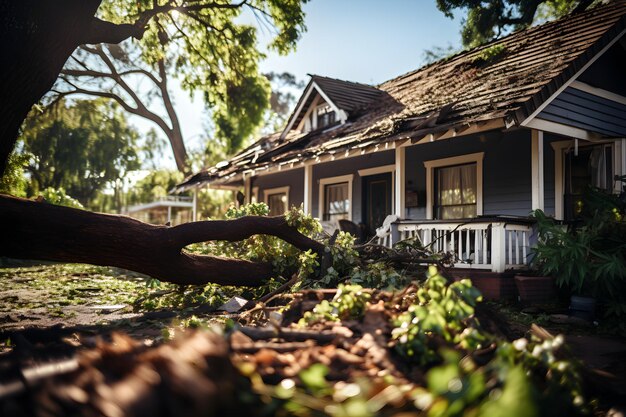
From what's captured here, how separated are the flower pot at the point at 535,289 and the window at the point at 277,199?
10.5 metres

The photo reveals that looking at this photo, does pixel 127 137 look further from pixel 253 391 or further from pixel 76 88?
pixel 253 391

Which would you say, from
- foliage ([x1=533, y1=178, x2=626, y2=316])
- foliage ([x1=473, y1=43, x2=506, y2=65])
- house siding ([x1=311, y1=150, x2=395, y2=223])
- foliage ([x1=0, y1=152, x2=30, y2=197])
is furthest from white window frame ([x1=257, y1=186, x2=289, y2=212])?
foliage ([x1=533, y1=178, x2=626, y2=316])

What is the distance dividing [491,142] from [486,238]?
358 centimetres

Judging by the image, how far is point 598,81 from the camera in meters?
9.84

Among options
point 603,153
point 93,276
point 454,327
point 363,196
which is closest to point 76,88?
point 93,276

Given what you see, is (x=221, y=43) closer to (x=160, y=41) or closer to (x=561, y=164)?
(x=160, y=41)

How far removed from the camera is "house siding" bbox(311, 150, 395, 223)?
42.8 feet

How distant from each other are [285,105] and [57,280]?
41.6m

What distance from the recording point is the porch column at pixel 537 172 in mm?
8180

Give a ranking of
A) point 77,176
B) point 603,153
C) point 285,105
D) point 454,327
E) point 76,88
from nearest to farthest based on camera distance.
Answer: point 454,327 < point 603,153 < point 76,88 < point 77,176 < point 285,105

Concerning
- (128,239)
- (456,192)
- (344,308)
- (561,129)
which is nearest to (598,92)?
(561,129)

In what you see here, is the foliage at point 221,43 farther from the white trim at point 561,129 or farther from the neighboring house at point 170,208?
the neighboring house at point 170,208

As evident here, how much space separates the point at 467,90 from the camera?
10.2m

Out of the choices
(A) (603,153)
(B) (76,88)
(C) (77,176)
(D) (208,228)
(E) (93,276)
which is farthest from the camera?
(C) (77,176)
